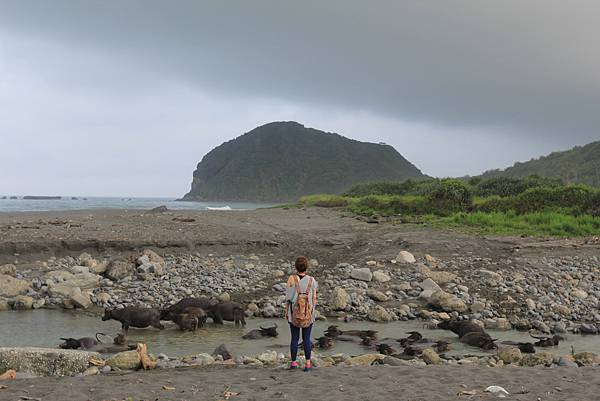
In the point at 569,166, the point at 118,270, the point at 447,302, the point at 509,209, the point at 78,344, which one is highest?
the point at 569,166

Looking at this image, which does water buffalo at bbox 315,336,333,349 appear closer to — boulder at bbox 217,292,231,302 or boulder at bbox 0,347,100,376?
boulder at bbox 0,347,100,376

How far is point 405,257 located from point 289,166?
460 feet

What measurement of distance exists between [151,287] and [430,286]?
25.3ft

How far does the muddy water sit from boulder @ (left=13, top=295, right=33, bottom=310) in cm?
33

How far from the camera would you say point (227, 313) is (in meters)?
12.2

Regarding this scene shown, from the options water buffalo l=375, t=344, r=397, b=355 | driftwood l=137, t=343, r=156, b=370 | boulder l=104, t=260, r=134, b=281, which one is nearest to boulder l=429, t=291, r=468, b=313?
water buffalo l=375, t=344, r=397, b=355

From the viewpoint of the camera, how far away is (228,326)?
12.1 m

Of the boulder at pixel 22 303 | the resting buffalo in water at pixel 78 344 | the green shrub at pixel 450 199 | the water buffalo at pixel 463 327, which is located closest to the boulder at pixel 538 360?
the water buffalo at pixel 463 327

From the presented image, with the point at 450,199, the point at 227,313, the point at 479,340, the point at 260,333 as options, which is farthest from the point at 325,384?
the point at 450,199

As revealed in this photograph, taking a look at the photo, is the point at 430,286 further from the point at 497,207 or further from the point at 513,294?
the point at 497,207

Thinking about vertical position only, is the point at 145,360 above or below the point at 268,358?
above

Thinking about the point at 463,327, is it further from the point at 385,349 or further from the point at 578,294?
the point at 578,294

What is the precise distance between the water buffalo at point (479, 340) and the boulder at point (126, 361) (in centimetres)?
629

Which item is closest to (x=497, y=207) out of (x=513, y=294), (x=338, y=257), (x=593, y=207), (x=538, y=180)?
(x=593, y=207)
